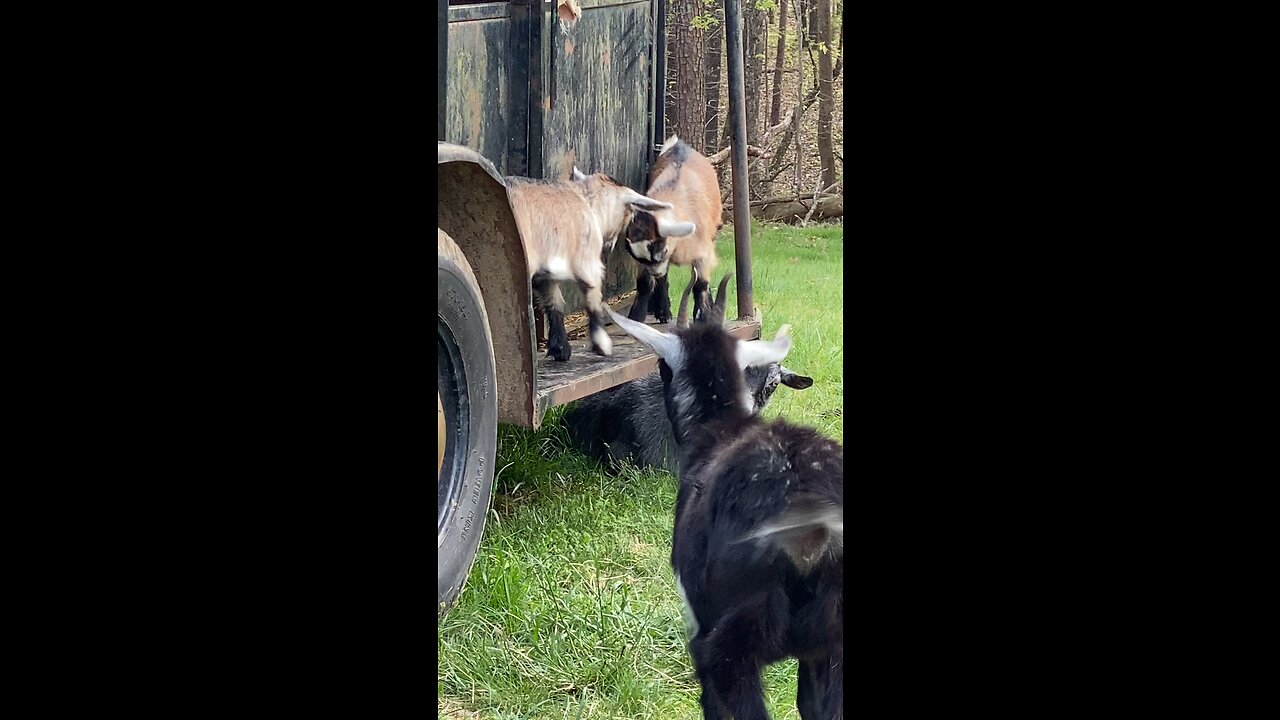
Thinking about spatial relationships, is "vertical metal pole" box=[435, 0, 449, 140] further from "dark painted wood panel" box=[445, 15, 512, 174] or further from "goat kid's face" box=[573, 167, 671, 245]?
"goat kid's face" box=[573, 167, 671, 245]

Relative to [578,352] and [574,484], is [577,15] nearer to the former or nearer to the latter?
[578,352]

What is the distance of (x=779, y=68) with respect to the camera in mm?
2014

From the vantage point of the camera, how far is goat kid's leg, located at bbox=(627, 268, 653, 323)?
2906 mm

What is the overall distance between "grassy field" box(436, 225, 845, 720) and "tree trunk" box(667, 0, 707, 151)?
0.62 m

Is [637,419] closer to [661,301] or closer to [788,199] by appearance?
[661,301]

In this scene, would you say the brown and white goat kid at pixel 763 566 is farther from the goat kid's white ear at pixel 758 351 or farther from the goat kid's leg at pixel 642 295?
the goat kid's leg at pixel 642 295

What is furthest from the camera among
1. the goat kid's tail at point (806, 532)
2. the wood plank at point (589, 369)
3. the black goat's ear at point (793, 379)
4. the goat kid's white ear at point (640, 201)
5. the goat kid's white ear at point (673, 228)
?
the goat kid's white ear at point (640, 201)

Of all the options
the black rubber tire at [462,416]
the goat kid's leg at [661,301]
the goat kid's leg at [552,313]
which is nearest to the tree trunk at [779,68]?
the black rubber tire at [462,416]

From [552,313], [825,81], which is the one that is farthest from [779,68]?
[552,313]

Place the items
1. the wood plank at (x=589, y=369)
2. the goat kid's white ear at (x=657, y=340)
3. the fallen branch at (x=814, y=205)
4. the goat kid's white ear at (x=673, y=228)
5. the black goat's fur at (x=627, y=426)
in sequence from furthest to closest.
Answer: the goat kid's white ear at (x=673, y=228), the black goat's fur at (x=627, y=426), the wood plank at (x=589, y=369), the goat kid's white ear at (x=657, y=340), the fallen branch at (x=814, y=205)

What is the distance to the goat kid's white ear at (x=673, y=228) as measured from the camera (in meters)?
2.75

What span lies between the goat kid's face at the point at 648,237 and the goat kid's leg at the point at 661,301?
0.05m

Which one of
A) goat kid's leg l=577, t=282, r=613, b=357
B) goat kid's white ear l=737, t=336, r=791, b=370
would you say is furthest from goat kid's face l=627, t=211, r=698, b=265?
goat kid's white ear l=737, t=336, r=791, b=370

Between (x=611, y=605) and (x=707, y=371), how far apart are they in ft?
1.71
